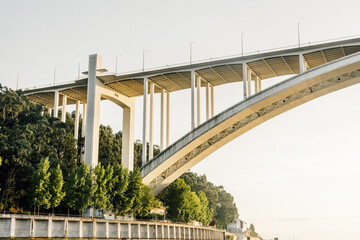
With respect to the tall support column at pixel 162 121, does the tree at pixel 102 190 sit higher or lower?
lower

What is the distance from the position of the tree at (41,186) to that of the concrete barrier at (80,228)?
5.13 meters

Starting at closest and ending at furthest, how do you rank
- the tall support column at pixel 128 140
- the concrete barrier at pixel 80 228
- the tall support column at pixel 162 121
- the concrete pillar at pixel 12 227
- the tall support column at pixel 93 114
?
the concrete pillar at pixel 12 227
the concrete barrier at pixel 80 228
the tall support column at pixel 93 114
the tall support column at pixel 162 121
the tall support column at pixel 128 140

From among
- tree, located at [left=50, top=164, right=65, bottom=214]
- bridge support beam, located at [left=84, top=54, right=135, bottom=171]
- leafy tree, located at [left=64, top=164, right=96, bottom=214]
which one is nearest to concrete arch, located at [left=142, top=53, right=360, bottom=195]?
bridge support beam, located at [left=84, top=54, right=135, bottom=171]

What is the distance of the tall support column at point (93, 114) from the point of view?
46562 mm

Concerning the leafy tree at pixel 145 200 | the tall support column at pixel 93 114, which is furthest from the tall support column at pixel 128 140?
the leafy tree at pixel 145 200

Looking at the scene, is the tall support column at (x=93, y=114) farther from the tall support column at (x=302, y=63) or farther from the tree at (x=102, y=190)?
the tall support column at (x=302, y=63)

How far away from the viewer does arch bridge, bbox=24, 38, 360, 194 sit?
133 feet

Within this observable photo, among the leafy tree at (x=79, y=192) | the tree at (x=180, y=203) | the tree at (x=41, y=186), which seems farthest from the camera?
the tree at (x=180, y=203)

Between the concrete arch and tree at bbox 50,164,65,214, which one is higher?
the concrete arch

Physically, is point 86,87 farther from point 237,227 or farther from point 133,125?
point 237,227

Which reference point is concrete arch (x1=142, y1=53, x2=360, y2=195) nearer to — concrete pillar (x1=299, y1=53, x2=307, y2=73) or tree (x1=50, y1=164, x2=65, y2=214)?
concrete pillar (x1=299, y1=53, x2=307, y2=73)

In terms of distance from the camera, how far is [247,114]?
44.0m

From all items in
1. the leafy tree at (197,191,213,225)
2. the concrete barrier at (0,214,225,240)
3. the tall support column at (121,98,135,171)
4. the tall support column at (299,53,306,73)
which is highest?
the tall support column at (299,53,306,73)

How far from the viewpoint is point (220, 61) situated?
4378 centimetres
